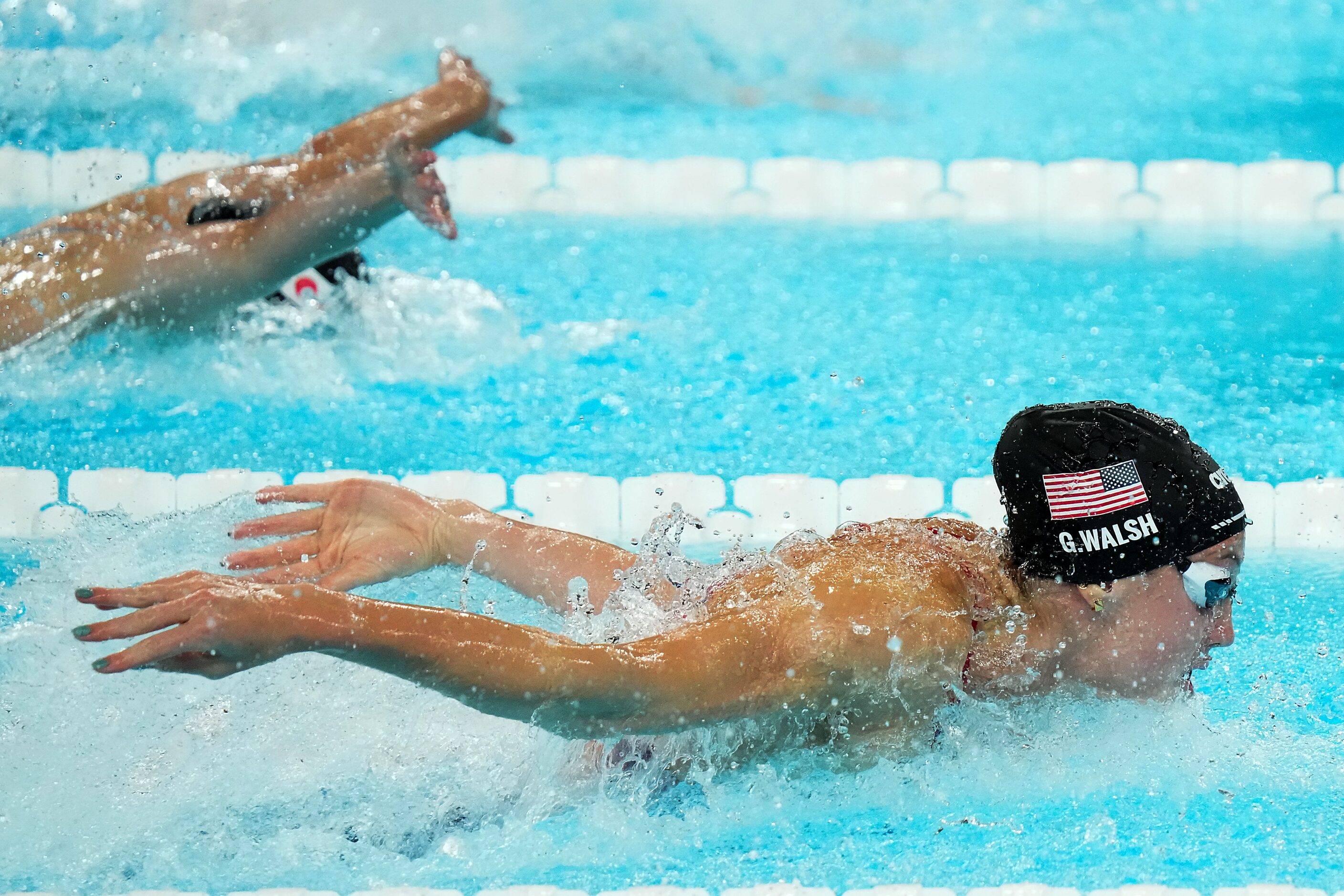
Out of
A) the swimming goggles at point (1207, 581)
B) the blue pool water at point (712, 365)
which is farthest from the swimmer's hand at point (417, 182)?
the swimming goggles at point (1207, 581)

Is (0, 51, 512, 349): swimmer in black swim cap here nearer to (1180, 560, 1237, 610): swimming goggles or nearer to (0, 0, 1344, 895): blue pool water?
(0, 0, 1344, 895): blue pool water

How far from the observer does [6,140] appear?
438 cm

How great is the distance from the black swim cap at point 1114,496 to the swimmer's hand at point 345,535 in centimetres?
83

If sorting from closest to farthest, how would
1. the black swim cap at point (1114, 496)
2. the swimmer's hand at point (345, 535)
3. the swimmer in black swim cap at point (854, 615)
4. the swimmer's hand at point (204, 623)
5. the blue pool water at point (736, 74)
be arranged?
the swimmer's hand at point (204, 623) < the swimmer in black swim cap at point (854, 615) < the black swim cap at point (1114, 496) < the swimmer's hand at point (345, 535) < the blue pool water at point (736, 74)

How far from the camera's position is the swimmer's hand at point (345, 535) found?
70.8 inches

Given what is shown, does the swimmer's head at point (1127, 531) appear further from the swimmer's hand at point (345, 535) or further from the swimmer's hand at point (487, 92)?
the swimmer's hand at point (487, 92)

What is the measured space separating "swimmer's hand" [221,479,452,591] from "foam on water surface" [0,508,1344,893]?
12 centimetres

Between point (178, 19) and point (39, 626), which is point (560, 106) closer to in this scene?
point (178, 19)

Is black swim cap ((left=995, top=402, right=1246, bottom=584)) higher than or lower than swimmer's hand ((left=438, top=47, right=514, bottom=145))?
lower

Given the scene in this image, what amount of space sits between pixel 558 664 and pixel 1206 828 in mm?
1110

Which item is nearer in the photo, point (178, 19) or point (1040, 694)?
point (1040, 694)

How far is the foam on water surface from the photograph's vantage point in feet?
6.01

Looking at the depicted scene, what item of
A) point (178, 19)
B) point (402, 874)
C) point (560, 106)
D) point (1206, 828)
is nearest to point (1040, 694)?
point (1206, 828)

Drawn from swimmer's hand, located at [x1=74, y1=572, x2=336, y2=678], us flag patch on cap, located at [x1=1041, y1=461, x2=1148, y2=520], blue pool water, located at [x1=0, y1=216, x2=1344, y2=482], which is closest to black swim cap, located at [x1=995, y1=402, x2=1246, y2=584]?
us flag patch on cap, located at [x1=1041, y1=461, x2=1148, y2=520]
